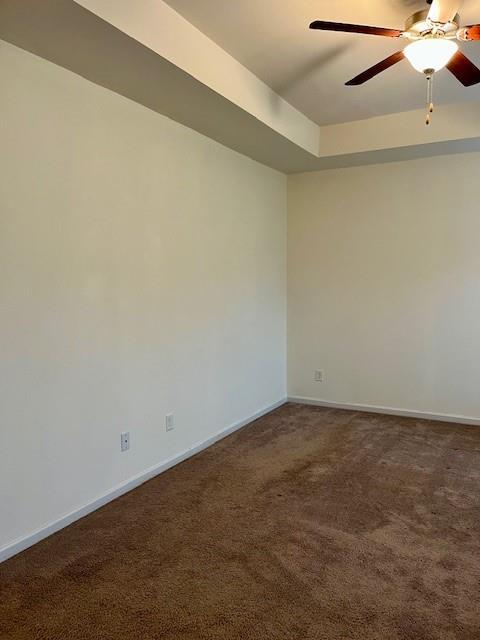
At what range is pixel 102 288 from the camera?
9.36 ft

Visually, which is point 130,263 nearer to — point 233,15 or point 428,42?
point 233,15

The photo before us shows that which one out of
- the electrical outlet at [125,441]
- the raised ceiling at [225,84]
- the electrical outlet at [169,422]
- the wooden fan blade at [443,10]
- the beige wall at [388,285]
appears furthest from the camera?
the beige wall at [388,285]

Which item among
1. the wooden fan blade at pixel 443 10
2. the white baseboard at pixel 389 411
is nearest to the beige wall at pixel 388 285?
the white baseboard at pixel 389 411

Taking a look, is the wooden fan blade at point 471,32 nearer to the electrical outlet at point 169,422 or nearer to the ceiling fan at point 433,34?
the ceiling fan at point 433,34

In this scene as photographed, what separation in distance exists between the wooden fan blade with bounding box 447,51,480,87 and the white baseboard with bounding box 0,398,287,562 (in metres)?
2.99

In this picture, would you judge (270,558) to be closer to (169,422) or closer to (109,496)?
(109,496)

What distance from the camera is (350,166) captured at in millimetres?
4734

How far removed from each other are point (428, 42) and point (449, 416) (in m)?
3.36

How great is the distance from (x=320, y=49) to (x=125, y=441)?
2.70 meters

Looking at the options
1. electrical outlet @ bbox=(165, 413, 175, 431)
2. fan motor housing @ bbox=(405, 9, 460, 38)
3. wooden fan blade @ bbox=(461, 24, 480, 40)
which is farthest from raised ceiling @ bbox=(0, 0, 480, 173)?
electrical outlet @ bbox=(165, 413, 175, 431)

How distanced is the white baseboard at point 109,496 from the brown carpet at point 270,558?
0.17 ft

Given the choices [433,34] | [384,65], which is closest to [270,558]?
[384,65]

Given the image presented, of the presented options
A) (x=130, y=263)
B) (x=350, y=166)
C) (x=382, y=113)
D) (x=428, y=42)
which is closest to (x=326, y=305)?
(x=350, y=166)

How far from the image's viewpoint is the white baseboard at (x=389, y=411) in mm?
4438
